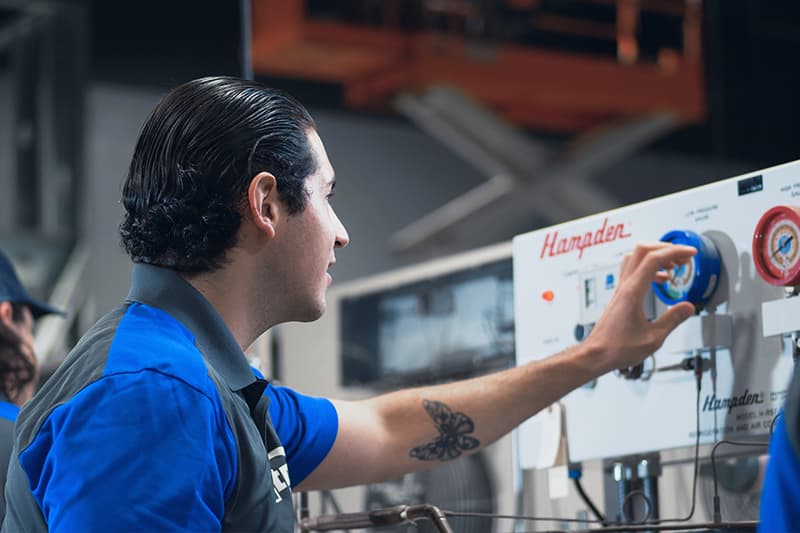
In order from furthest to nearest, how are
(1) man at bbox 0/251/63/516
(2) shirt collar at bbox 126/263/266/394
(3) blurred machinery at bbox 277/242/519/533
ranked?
(3) blurred machinery at bbox 277/242/519/533 → (1) man at bbox 0/251/63/516 → (2) shirt collar at bbox 126/263/266/394

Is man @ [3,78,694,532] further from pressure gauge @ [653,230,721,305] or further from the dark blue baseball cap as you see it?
the dark blue baseball cap

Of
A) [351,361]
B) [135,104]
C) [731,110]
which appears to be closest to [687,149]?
[731,110]

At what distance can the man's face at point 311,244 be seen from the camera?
5.19ft

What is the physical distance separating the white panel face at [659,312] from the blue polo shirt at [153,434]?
2.33 ft

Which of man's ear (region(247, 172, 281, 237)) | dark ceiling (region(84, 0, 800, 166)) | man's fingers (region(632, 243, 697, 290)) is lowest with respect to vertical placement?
man's fingers (region(632, 243, 697, 290))

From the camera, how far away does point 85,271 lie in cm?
504

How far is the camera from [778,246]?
184cm

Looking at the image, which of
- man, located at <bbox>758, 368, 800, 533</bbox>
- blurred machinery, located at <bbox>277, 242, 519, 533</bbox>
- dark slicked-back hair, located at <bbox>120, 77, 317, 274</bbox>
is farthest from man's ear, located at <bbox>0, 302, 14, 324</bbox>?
man, located at <bbox>758, 368, 800, 533</bbox>

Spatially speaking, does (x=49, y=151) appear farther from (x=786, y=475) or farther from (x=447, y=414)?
(x=786, y=475)

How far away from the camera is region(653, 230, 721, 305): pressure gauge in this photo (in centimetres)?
193

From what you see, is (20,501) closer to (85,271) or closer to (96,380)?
(96,380)

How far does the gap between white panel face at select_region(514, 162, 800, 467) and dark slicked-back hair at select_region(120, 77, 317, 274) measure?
2.22 ft

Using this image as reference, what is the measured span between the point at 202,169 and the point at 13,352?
1.19m

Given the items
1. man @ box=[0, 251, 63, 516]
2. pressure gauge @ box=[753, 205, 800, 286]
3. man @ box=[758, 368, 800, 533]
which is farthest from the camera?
man @ box=[0, 251, 63, 516]
